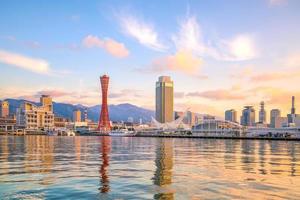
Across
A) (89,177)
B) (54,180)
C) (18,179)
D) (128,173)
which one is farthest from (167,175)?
(18,179)

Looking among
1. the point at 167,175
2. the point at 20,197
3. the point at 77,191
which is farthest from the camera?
the point at 167,175

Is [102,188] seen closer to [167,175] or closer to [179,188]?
[179,188]

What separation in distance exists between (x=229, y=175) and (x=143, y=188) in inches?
378

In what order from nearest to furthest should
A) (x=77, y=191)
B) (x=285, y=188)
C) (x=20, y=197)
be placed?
(x=20, y=197), (x=77, y=191), (x=285, y=188)

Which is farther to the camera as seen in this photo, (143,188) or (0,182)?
(0,182)

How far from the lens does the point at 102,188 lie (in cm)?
2377

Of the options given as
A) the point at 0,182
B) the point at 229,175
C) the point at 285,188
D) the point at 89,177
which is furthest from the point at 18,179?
the point at 285,188

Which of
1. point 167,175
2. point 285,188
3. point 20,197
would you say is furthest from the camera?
point 167,175

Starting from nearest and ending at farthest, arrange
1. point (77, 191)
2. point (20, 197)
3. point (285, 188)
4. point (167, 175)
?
point (20, 197), point (77, 191), point (285, 188), point (167, 175)

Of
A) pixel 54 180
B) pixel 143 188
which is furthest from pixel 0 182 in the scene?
pixel 143 188

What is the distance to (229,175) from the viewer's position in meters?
30.6

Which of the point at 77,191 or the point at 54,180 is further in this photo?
the point at 54,180

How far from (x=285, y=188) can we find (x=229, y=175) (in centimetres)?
660

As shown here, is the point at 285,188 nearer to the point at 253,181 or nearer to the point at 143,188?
the point at 253,181
